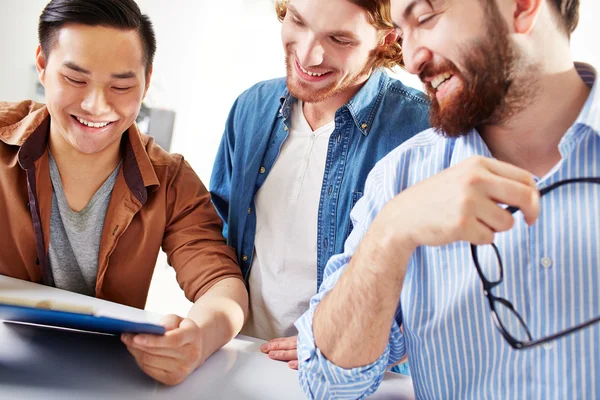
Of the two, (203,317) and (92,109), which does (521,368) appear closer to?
(203,317)

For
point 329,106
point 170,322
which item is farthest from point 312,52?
point 170,322

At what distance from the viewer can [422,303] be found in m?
1.07

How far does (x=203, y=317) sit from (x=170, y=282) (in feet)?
8.66

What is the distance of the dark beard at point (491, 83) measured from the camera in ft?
3.40

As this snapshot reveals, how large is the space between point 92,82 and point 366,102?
0.72m

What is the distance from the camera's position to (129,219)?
4.98 feet

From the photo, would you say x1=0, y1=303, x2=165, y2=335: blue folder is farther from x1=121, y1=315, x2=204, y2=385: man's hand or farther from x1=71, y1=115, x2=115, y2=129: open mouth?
x1=71, y1=115, x2=115, y2=129: open mouth

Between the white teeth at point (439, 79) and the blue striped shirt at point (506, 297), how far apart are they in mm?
104

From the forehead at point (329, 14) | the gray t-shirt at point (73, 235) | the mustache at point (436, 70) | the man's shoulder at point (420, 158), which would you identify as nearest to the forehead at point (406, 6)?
the mustache at point (436, 70)

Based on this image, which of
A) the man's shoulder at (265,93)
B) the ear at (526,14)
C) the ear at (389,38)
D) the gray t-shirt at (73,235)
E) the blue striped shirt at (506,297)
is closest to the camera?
the blue striped shirt at (506,297)

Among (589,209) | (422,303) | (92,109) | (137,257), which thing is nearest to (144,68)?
(92,109)

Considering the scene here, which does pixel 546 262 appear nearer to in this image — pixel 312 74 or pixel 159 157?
pixel 312 74

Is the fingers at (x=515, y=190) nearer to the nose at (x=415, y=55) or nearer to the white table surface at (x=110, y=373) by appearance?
the nose at (x=415, y=55)

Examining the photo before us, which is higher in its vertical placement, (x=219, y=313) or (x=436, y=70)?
(x=436, y=70)
